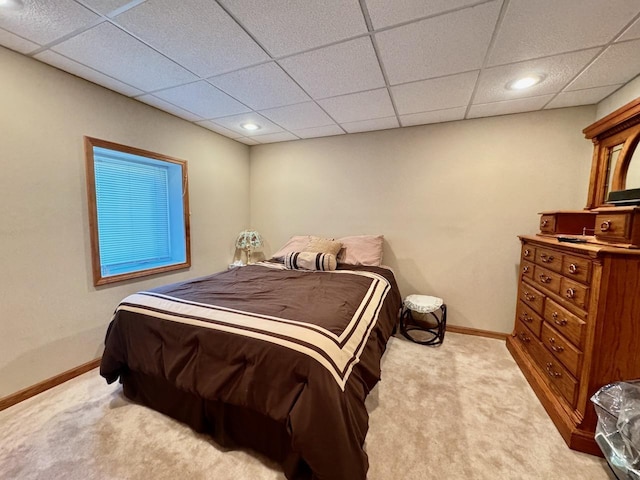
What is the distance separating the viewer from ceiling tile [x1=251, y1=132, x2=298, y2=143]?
341 centimetres

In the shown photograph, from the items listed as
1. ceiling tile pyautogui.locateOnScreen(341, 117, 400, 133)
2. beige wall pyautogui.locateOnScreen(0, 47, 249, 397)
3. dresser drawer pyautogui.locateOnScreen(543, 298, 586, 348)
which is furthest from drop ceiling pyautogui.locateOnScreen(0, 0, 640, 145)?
dresser drawer pyautogui.locateOnScreen(543, 298, 586, 348)

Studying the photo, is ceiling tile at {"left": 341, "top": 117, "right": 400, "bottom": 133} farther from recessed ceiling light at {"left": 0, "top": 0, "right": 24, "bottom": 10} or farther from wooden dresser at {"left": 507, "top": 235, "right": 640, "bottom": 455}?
recessed ceiling light at {"left": 0, "top": 0, "right": 24, "bottom": 10}

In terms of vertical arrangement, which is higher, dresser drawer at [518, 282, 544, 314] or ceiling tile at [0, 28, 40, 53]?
ceiling tile at [0, 28, 40, 53]

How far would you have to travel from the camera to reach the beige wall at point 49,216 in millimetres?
1776

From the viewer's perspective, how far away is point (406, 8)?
1.34 m

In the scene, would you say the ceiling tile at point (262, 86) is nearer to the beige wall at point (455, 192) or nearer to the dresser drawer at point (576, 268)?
the beige wall at point (455, 192)

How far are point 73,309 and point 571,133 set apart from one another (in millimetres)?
4635

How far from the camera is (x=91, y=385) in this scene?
2.03m

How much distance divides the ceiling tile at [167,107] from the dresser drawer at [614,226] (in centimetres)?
341

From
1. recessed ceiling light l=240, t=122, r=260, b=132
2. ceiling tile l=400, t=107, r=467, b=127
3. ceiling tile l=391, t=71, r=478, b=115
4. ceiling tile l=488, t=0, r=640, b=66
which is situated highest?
ceiling tile l=400, t=107, r=467, b=127

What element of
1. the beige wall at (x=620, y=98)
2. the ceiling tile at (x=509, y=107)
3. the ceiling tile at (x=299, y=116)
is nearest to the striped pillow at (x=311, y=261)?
the ceiling tile at (x=299, y=116)

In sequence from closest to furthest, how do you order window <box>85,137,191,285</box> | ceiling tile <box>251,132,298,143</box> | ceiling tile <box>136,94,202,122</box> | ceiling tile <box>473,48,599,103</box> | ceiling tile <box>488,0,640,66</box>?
ceiling tile <box>488,0,640,66</box> → ceiling tile <box>473,48,599,103</box> → window <box>85,137,191,285</box> → ceiling tile <box>136,94,202,122</box> → ceiling tile <box>251,132,298,143</box>

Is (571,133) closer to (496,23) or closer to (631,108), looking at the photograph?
(631,108)

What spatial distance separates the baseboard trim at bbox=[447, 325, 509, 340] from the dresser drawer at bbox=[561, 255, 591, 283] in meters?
1.42
